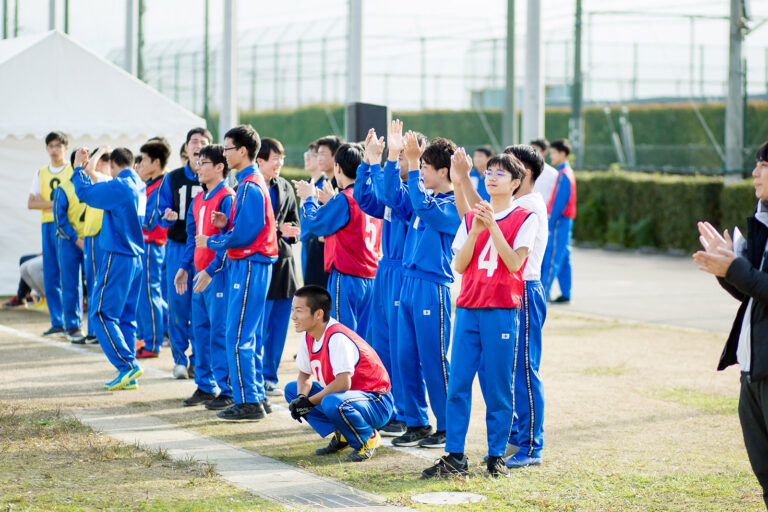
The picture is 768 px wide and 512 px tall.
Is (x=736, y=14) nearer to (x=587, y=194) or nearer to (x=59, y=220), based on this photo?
(x=587, y=194)

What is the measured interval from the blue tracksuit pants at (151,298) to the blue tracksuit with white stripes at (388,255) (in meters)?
3.60

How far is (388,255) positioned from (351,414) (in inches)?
51.8

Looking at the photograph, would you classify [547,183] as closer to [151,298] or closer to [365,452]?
[151,298]

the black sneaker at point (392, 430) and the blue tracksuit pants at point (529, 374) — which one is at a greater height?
the blue tracksuit pants at point (529, 374)

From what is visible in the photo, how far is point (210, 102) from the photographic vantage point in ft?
152

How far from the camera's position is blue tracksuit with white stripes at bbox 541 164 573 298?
13.4 metres

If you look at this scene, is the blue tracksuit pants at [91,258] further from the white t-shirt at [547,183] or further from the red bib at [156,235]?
the white t-shirt at [547,183]

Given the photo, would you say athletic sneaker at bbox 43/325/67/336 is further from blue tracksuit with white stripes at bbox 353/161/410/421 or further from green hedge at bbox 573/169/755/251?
green hedge at bbox 573/169/755/251

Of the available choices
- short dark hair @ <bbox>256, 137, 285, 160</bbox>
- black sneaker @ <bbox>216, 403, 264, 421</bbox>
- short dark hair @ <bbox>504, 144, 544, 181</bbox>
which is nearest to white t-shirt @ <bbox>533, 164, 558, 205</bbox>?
short dark hair @ <bbox>256, 137, 285, 160</bbox>

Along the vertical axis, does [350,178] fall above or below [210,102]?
below

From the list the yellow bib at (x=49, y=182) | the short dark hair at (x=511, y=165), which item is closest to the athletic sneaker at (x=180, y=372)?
the yellow bib at (x=49, y=182)

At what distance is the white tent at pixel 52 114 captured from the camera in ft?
44.5

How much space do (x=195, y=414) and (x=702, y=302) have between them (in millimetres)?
8989

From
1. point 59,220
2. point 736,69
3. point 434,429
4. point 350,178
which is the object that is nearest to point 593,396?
point 434,429
